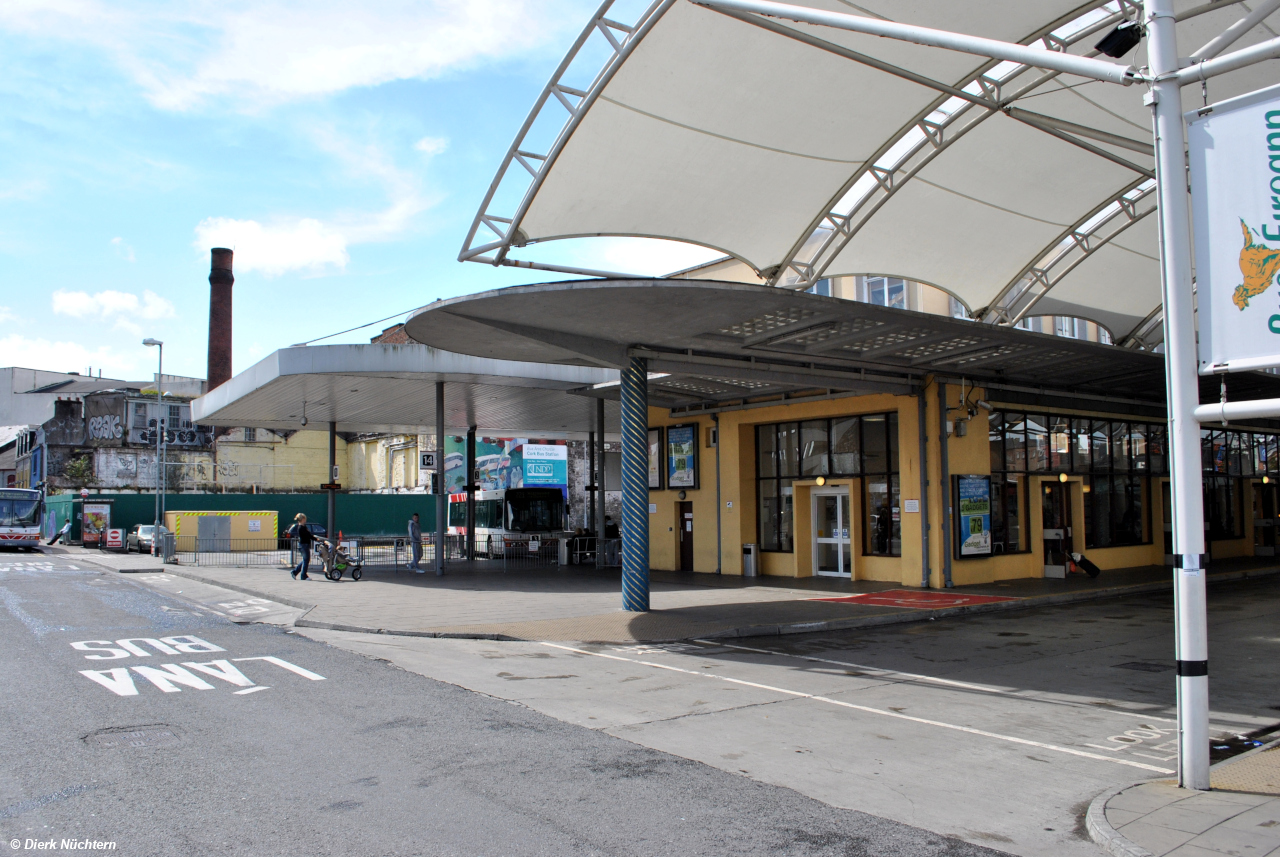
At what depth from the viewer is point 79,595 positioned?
765 inches

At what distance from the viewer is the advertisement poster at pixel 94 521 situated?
4275 cm

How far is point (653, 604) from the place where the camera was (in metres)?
16.7

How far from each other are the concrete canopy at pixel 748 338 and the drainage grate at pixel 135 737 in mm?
6751

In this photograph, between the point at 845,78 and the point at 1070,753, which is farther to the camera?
the point at 845,78

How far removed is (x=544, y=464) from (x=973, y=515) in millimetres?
30236

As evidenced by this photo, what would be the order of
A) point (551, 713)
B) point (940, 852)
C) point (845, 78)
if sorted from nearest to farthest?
point (940, 852), point (551, 713), point (845, 78)

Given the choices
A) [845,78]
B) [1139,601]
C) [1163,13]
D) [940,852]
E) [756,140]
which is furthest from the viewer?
[1139,601]

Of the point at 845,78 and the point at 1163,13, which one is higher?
the point at 845,78

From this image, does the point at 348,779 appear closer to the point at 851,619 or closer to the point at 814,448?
the point at 851,619

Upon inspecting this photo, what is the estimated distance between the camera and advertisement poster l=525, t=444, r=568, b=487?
1839 inches

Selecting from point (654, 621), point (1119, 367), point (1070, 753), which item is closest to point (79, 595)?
point (654, 621)

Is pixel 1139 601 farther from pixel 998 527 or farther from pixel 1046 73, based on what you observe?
pixel 1046 73

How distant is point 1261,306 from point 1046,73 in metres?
9.12

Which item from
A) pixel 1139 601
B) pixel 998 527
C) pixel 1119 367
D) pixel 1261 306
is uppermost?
pixel 1119 367
